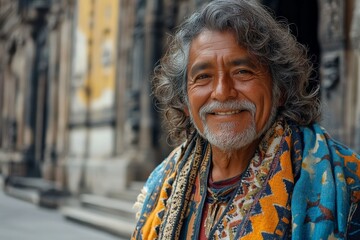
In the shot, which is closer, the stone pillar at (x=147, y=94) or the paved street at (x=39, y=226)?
the paved street at (x=39, y=226)

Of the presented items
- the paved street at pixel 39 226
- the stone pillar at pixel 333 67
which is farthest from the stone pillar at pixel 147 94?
the stone pillar at pixel 333 67

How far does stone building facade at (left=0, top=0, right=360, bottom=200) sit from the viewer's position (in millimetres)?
5836

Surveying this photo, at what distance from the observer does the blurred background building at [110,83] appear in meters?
5.85

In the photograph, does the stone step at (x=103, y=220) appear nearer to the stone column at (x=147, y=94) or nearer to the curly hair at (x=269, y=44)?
the stone column at (x=147, y=94)

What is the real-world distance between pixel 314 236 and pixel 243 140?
0.36m

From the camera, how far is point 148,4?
9.87m

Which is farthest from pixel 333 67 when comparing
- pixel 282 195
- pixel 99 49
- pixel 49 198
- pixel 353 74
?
pixel 49 198

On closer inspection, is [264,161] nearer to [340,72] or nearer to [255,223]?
[255,223]

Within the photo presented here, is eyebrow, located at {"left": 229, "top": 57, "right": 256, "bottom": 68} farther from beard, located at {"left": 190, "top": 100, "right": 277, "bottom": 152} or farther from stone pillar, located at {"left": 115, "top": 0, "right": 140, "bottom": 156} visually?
stone pillar, located at {"left": 115, "top": 0, "right": 140, "bottom": 156}

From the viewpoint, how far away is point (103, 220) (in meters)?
8.50

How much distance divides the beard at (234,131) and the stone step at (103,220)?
577 centimetres

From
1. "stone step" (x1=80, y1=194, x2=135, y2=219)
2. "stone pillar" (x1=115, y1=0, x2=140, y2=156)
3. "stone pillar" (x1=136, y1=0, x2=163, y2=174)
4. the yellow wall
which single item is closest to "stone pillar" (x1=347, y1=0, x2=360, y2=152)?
"stone step" (x1=80, y1=194, x2=135, y2=219)

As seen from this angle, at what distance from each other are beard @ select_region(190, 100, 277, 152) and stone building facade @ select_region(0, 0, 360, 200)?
11.8 ft

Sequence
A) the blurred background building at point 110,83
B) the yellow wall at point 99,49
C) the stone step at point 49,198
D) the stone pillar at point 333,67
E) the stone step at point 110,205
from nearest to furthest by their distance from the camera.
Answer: the stone pillar at point 333,67 < the blurred background building at point 110,83 < the stone step at point 110,205 < the yellow wall at point 99,49 < the stone step at point 49,198
